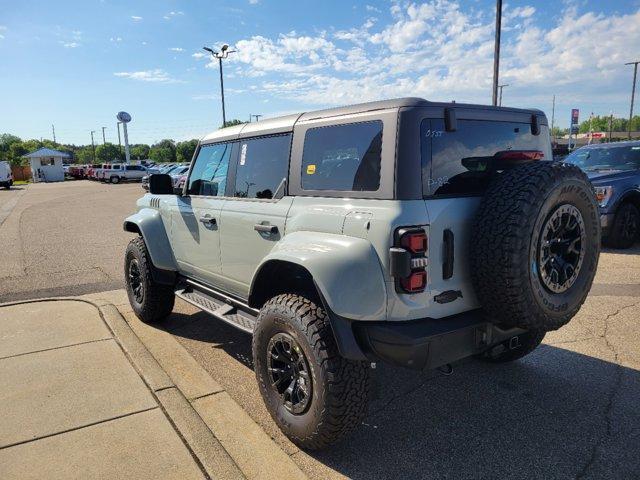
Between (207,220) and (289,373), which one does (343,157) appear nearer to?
(289,373)

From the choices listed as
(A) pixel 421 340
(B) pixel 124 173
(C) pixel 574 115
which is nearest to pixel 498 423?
(A) pixel 421 340

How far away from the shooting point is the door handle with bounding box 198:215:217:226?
3.80m

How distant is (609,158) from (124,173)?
41.7 meters

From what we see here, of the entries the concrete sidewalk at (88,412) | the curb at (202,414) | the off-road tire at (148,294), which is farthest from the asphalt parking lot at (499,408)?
the concrete sidewalk at (88,412)

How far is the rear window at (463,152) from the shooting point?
2541 millimetres

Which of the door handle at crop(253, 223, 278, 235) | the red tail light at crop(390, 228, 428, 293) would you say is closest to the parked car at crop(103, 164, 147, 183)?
the door handle at crop(253, 223, 278, 235)

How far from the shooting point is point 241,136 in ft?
12.3

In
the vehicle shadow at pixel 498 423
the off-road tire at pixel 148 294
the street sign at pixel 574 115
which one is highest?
the street sign at pixel 574 115

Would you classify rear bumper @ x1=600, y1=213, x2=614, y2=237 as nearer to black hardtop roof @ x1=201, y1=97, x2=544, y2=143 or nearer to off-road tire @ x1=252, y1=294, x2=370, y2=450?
black hardtop roof @ x1=201, y1=97, x2=544, y2=143

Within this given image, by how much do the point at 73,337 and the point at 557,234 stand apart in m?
4.16

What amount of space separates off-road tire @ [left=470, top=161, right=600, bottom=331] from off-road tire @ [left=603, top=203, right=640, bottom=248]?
250 inches

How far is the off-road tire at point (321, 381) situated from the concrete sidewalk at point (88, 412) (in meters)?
0.44

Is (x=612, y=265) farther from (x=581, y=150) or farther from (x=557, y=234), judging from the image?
(x=557, y=234)

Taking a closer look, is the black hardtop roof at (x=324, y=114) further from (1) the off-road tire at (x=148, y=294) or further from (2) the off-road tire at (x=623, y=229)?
(2) the off-road tire at (x=623, y=229)
